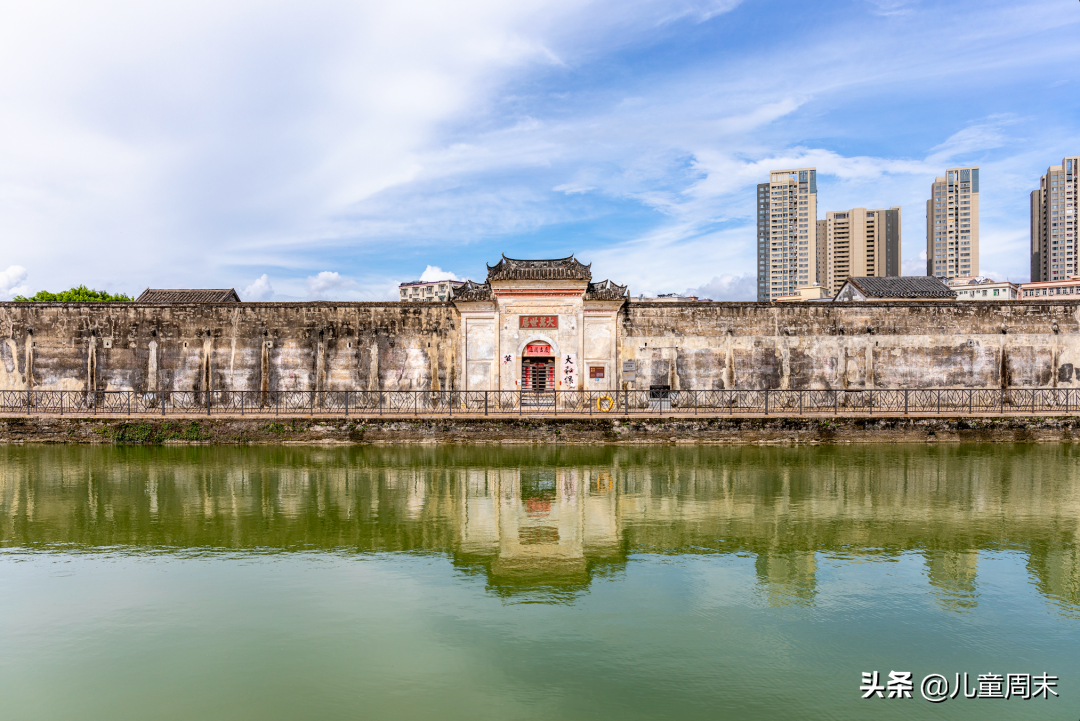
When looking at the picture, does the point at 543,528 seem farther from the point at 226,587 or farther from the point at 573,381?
the point at 573,381

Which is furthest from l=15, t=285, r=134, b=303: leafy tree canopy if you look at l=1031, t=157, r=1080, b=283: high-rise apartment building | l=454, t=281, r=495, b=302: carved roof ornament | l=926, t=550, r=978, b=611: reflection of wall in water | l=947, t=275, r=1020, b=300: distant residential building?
l=1031, t=157, r=1080, b=283: high-rise apartment building

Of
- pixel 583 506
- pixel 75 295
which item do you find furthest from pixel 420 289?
pixel 583 506

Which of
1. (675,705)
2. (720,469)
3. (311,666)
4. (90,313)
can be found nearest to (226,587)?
(311,666)

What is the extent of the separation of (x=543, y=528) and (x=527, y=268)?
15.2m

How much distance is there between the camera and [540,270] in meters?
24.8

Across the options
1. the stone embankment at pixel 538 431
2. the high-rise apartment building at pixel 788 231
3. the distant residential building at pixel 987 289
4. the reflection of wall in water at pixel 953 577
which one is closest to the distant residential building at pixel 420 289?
the high-rise apartment building at pixel 788 231

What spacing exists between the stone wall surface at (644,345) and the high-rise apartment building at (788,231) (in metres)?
92.1

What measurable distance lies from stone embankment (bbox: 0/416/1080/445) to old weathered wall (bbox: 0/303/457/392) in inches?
191

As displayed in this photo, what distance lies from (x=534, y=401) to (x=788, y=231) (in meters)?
105

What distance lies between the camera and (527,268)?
982 inches

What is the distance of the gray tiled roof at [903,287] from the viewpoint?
1366 inches

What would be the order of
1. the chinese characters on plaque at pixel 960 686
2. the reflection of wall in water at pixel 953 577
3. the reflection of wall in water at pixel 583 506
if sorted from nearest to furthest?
the chinese characters on plaque at pixel 960 686 < the reflection of wall in water at pixel 953 577 < the reflection of wall in water at pixel 583 506

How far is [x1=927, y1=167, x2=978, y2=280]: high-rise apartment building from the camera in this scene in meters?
111

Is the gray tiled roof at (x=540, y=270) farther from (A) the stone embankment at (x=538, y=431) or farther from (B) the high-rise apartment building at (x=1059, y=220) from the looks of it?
(B) the high-rise apartment building at (x=1059, y=220)
